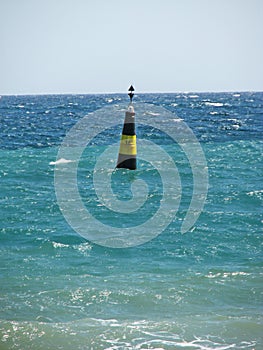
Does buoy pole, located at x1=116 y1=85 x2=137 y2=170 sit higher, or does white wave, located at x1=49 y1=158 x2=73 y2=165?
buoy pole, located at x1=116 y1=85 x2=137 y2=170

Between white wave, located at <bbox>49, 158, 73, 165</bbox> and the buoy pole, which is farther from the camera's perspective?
white wave, located at <bbox>49, 158, 73, 165</bbox>

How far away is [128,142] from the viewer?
2695cm

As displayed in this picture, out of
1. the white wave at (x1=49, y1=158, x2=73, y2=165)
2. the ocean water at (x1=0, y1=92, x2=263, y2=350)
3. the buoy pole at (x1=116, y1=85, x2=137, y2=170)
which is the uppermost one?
the buoy pole at (x1=116, y1=85, x2=137, y2=170)

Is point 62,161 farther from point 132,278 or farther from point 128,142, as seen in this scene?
point 132,278

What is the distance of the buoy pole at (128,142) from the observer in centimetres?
2569

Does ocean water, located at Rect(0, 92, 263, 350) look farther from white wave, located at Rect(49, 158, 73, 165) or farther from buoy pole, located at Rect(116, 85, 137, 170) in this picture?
white wave, located at Rect(49, 158, 73, 165)

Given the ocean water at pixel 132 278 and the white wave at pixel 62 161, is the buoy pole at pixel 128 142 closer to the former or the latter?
the ocean water at pixel 132 278

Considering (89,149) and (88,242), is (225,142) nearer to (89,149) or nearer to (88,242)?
(89,149)

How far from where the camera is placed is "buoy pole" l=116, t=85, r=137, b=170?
2569 cm

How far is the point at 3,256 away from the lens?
15.6 m

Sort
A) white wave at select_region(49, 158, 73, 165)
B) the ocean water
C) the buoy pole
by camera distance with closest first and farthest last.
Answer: the ocean water → the buoy pole → white wave at select_region(49, 158, 73, 165)

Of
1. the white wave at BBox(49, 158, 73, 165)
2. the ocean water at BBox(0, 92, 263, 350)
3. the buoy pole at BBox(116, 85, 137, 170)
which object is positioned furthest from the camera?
the white wave at BBox(49, 158, 73, 165)

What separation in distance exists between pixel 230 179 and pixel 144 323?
15.8 metres

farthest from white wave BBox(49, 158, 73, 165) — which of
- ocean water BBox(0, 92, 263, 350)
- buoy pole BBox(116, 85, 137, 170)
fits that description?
ocean water BBox(0, 92, 263, 350)
